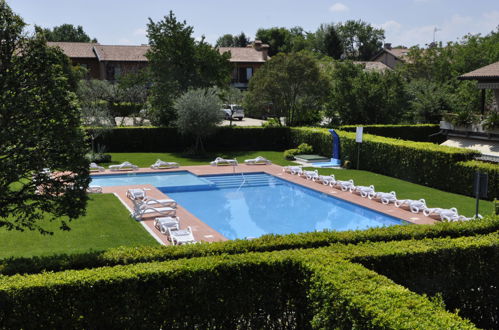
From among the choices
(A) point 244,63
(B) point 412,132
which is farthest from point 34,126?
(A) point 244,63

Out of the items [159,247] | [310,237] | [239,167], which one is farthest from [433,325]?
[239,167]

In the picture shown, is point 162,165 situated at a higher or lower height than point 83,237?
higher

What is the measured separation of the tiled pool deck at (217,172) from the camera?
1562 cm

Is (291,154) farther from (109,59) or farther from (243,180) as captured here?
(109,59)

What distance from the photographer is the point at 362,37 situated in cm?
11475

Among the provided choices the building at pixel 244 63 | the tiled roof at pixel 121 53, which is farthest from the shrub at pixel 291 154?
the building at pixel 244 63

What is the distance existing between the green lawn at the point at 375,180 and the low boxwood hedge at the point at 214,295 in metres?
10.9

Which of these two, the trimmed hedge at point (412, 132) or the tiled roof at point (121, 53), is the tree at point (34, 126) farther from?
the tiled roof at point (121, 53)

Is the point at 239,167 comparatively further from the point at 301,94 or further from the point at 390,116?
the point at 390,116

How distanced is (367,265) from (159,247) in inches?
155

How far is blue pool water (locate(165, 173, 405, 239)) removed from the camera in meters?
18.0

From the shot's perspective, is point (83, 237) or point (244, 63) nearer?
point (83, 237)

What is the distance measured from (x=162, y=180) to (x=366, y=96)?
1836cm

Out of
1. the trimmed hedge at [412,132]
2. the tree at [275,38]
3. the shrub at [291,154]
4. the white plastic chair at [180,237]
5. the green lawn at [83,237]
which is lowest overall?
the green lawn at [83,237]
